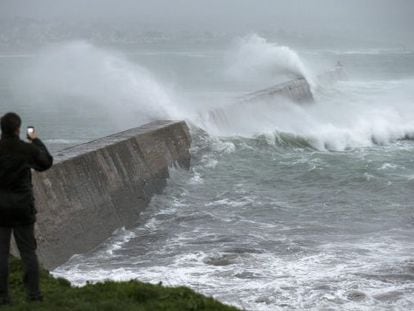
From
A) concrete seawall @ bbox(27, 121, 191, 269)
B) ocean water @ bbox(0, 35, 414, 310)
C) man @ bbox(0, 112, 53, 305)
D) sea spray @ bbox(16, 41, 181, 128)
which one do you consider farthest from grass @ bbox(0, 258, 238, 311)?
sea spray @ bbox(16, 41, 181, 128)

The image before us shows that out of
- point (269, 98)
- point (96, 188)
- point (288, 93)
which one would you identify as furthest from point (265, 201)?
point (288, 93)

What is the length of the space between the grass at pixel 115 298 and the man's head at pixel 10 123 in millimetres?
1517

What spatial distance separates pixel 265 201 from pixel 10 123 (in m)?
9.74

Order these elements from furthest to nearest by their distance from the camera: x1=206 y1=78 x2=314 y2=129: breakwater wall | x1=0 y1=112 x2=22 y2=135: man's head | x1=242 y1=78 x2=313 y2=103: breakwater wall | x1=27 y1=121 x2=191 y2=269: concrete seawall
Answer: x1=242 y1=78 x2=313 y2=103: breakwater wall, x1=206 y1=78 x2=314 y2=129: breakwater wall, x1=27 y1=121 x2=191 y2=269: concrete seawall, x1=0 y1=112 x2=22 y2=135: man's head

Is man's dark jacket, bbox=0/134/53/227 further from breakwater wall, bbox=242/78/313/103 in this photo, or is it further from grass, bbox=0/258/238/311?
breakwater wall, bbox=242/78/313/103

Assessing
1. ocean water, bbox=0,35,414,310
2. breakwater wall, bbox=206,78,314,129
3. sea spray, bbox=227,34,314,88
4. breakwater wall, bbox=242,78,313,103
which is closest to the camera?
ocean water, bbox=0,35,414,310

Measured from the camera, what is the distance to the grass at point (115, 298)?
6102 mm

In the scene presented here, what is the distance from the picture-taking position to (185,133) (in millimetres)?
19266

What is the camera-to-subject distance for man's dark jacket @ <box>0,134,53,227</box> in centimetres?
583

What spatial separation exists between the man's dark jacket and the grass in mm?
805

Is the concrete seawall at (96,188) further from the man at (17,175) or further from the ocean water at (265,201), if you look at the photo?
the man at (17,175)

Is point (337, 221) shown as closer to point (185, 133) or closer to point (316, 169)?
point (316, 169)

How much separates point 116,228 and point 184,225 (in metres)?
1.27

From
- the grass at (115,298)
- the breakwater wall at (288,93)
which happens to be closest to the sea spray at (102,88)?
the breakwater wall at (288,93)
